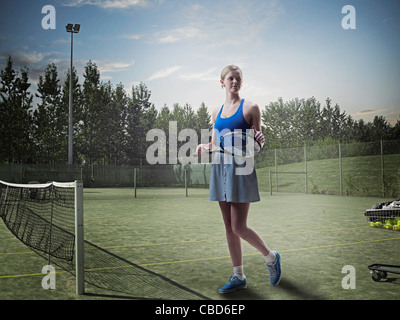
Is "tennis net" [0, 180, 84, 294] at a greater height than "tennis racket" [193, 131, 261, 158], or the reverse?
"tennis racket" [193, 131, 261, 158]

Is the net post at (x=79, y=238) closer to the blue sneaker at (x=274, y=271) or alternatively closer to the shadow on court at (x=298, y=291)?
the blue sneaker at (x=274, y=271)

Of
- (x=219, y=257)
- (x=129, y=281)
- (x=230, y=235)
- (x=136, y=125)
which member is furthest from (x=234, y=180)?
(x=136, y=125)

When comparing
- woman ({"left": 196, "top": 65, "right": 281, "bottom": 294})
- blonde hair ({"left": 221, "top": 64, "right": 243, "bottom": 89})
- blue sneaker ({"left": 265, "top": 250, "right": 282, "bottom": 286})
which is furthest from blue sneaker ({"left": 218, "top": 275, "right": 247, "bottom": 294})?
blonde hair ({"left": 221, "top": 64, "right": 243, "bottom": 89})

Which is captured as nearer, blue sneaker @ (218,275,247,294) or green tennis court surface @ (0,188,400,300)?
blue sneaker @ (218,275,247,294)

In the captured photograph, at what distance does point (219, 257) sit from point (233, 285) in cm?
184

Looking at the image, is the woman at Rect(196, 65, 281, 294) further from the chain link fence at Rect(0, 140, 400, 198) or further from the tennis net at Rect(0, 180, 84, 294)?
the chain link fence at Rect(0, 140, 400, 198)

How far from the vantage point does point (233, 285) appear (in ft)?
13.0

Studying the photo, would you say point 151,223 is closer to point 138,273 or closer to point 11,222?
point 11,222

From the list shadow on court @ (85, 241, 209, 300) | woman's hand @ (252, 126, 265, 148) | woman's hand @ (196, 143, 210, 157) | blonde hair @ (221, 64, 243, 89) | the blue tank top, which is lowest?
shadow on court @ (85, 241, 209, 300)

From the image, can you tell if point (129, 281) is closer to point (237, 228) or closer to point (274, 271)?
point (237, 228)

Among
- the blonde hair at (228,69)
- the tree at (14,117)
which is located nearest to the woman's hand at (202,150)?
the blonde hair at (228,69)

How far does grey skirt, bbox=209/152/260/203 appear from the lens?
3.68 m
